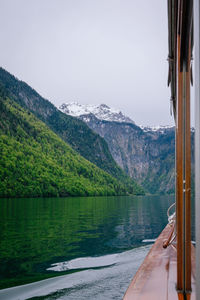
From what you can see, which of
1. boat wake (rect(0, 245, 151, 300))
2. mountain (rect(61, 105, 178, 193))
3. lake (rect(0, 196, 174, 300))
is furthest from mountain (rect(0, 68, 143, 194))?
boat wake (rect(0, 245, 151, 300))

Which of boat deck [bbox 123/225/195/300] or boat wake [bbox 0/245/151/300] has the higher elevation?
boat deck [bbox 123/225/195/300]

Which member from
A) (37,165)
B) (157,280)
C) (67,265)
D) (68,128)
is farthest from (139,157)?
(157,280)

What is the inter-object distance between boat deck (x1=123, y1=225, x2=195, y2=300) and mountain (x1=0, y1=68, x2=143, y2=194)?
367ft

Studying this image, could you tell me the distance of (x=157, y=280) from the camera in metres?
2.08

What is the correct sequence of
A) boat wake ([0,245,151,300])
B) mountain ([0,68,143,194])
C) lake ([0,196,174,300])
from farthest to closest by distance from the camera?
mountain ([0,68,143,194])
lake ([0,196,174,300])
boat wake ([0,245,151,300])

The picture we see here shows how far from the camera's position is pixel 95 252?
7.05 meters

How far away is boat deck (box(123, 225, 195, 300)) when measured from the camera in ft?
5.63

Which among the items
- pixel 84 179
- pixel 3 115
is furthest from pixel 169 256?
pixel 3 115

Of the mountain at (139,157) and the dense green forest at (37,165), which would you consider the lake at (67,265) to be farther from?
the mountain at (139,157)

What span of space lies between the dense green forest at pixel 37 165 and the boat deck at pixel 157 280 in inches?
2123

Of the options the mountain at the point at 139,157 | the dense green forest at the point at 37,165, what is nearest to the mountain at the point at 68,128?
the dense green forest at the point at 37,165

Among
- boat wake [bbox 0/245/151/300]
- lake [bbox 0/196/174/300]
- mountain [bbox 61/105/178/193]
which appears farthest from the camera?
mountain [bbox 61/105/178/193]

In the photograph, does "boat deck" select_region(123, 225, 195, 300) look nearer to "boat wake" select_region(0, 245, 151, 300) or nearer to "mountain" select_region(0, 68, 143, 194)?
"boat wake" select_region(0, 245, 151, 300)

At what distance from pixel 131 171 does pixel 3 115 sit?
114 metres
